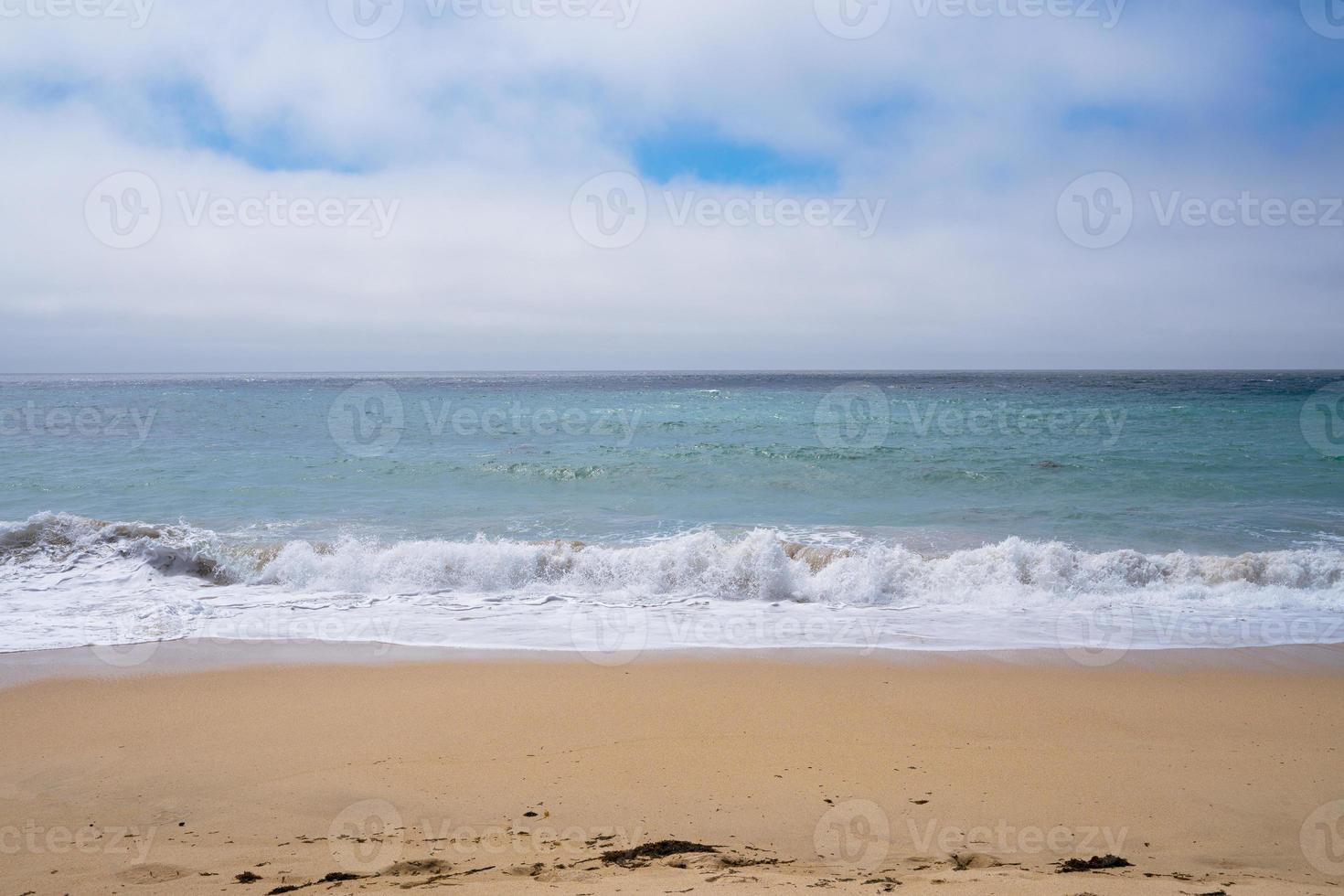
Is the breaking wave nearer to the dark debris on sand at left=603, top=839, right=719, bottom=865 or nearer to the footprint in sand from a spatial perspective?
the dark debris on sand at left=603, top=839, right=719, bottom=865

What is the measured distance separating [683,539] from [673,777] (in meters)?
6.37

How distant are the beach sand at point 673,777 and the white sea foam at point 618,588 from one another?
47.5 inches

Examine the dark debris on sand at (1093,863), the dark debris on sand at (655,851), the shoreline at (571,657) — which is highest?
the dark debris on sand at (1093,863)

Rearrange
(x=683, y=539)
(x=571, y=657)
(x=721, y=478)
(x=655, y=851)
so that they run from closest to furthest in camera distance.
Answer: (x=655, y=851) → (x=571, y=657) → (x=683, y=539) → (x=721, y=478)

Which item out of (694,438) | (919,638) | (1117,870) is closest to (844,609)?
(919,638)

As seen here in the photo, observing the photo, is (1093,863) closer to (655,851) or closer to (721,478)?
(655,851)

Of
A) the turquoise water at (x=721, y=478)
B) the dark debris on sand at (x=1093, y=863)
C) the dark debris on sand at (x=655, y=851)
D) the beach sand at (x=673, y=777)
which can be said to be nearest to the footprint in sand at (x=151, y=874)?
the beach sand at (x=673, y=777)

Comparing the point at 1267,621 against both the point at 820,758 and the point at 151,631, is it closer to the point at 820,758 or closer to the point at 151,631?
the point at 820,758

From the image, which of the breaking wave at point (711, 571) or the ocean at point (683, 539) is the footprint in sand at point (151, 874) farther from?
the breaking wave at point (711, 571)

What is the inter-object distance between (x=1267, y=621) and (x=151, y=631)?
40.4 ft

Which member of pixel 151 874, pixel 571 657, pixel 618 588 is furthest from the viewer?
pixel 618 588

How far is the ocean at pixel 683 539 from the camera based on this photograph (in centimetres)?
805

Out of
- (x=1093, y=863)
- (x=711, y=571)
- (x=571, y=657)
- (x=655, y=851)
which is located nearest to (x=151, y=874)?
(x=655, y=851)

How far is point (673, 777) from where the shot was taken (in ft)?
14.7
